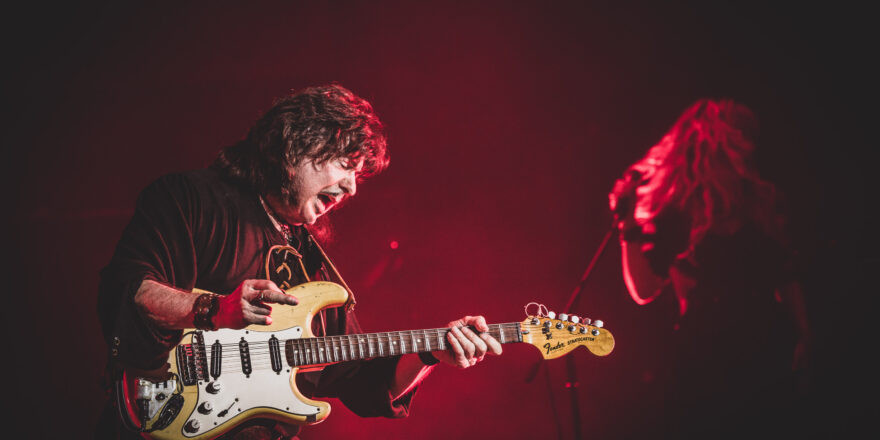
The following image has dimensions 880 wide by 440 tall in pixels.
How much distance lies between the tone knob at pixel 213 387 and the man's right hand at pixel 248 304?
271mm

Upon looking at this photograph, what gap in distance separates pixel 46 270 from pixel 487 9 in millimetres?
3689

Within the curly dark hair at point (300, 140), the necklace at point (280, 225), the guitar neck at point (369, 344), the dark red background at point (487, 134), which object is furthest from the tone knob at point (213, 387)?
the dark red background at point (487, 134)

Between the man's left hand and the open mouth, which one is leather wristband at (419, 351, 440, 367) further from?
the open mouth

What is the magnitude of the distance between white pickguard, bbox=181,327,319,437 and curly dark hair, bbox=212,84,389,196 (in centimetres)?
69

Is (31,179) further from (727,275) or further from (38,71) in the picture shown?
(727,275)

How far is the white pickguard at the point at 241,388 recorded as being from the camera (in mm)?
1654

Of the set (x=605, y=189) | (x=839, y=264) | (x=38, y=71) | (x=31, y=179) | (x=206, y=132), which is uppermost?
(x=38, y=71)

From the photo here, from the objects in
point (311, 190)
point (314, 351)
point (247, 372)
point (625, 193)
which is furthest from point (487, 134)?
point (247, 372)

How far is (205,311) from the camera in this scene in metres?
1.54

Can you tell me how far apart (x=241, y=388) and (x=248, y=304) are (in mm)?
412

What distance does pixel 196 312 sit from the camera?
1.54 metres

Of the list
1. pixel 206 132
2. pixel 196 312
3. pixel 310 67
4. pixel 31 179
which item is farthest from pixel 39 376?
pixel 310 67

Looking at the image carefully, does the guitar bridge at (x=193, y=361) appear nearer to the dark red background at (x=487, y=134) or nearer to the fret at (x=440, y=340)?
the fret at (x=440, y=340)

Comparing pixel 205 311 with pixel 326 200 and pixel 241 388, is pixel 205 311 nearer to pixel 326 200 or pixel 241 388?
pixel 241 388
